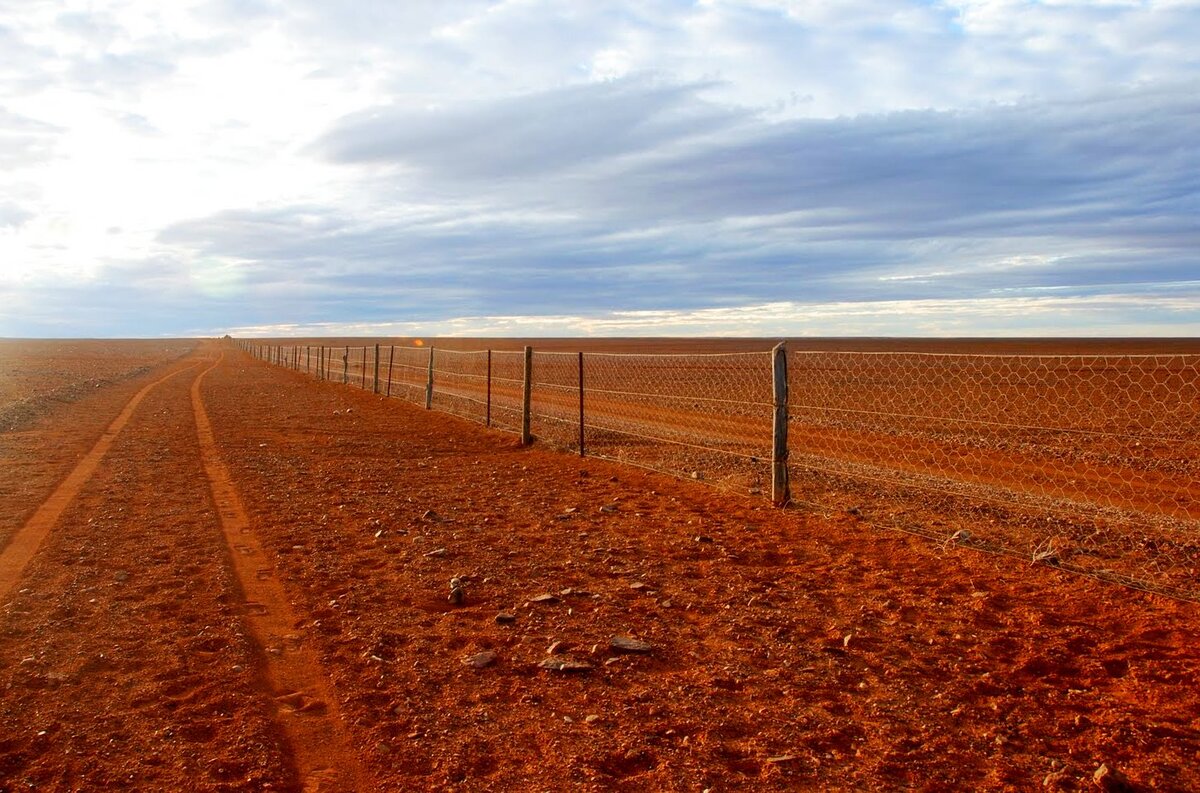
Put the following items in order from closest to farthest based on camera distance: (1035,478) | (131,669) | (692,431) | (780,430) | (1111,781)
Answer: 1. (1111,781)
2. (131,669)
3. (780,430)
4. (1035,478)
5. (692,431)

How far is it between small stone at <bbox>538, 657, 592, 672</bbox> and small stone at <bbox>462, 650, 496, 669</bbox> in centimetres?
29

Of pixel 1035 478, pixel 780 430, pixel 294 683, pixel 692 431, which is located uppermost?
pixel 780 430

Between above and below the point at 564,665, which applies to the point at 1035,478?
above

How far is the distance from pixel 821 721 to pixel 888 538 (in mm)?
3772

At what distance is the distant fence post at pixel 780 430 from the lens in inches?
345

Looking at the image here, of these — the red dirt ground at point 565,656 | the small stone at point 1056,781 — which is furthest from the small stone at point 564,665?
the small stone at point 1056,781

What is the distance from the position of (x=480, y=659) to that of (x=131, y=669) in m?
1.88

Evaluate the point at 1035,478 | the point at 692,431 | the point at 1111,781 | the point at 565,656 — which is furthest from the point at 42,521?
the point at 1035,478

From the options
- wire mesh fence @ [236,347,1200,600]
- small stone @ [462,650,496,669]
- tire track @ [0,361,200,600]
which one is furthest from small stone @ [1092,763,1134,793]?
tire track @ [0,361,200,600]

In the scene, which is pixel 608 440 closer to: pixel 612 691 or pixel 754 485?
pixel 754 485

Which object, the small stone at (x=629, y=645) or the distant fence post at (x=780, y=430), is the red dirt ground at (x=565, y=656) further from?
the distant fence post at (x=780, y=430)

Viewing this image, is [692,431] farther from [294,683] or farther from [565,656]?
[294,683]

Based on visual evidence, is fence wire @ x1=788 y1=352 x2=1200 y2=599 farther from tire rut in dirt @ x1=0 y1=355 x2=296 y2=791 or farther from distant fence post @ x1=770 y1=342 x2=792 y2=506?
tire rut in dirt @ x1=0 y1=355 x2=296 y2=791

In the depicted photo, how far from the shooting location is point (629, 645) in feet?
16.6
